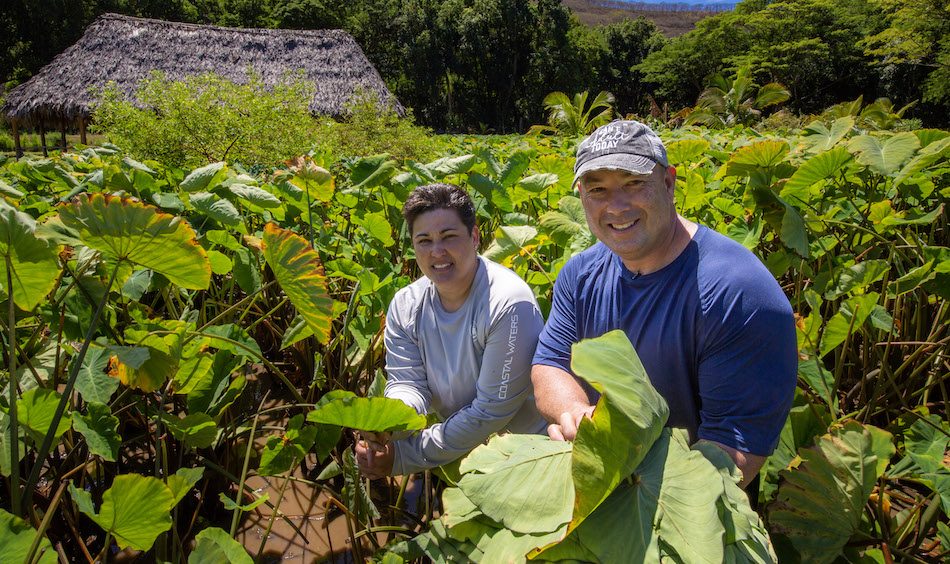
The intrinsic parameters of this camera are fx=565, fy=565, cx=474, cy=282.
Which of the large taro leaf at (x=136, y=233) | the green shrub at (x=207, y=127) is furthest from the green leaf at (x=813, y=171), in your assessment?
the green shrub at (x=207, y=127)

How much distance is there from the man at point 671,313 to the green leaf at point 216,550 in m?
0.59

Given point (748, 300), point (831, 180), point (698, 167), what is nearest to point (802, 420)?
point (748, 300)

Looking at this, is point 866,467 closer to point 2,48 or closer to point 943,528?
point 943,528

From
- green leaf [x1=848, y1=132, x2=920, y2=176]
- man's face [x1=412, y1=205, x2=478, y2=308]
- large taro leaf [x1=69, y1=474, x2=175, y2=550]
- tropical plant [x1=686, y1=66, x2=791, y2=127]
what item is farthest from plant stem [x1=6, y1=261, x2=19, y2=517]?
tropical plant [x1=686, y1=66, x2=791, y2=127]

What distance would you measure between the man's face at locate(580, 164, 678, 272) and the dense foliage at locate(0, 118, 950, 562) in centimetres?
43

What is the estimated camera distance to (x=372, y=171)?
2.37 metres

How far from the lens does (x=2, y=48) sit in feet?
72.6

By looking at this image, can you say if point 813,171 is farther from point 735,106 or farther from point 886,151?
point 735,106

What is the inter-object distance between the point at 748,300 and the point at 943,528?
1.86 feet

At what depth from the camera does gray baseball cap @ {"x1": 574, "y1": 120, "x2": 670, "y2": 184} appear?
1080 mm

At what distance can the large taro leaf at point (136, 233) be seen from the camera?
3.14 ft

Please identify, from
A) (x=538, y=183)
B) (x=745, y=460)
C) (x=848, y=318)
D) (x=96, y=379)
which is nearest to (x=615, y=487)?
(x=745, y=460)

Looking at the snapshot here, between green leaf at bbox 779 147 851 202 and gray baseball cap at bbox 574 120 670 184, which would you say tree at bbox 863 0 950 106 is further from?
gray baseball cap at bbox 574 120 670 184

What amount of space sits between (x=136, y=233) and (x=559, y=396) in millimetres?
853
